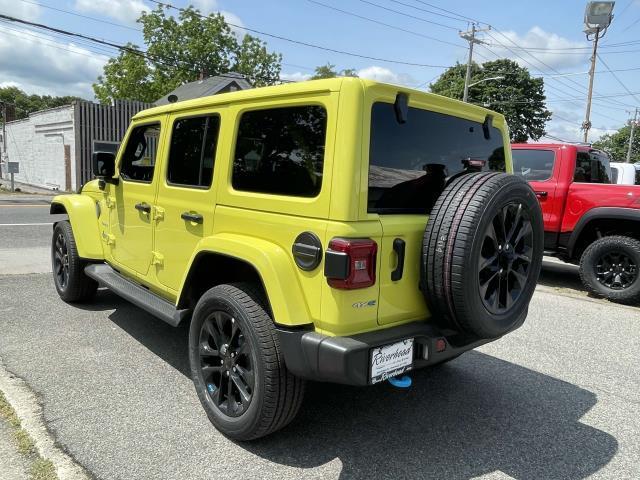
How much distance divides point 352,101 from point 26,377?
2898 mm

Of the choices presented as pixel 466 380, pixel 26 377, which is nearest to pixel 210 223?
pixel 26 377

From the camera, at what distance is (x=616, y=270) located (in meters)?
6.38

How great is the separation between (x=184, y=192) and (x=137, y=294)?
0.97m

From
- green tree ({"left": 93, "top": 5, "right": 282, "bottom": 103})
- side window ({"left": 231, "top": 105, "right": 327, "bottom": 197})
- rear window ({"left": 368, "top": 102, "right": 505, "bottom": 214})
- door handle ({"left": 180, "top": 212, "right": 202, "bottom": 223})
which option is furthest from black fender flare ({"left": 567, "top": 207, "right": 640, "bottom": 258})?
green tree ({"left": 93, "top": 5, "right": 282, "bottom": 103})

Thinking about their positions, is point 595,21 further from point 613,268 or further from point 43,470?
point 43,470

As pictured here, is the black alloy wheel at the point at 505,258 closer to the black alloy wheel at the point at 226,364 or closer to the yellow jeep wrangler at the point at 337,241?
the yellow jeep wrangler at the point at 337,241

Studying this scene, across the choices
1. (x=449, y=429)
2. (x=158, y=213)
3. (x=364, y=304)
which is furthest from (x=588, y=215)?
(x=158, y=213)

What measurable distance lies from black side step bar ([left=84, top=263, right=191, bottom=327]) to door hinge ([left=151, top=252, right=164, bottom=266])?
26 centimetres

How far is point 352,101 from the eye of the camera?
2334mm

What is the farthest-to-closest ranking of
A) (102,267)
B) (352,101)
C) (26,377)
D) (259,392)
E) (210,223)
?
1. (102,267)
2. (26,377)
3. (210,223)
4. (259,392)
5. (352,101)

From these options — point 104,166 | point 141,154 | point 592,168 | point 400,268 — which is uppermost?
point 592,168

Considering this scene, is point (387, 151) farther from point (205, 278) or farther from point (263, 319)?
point (205, 278)

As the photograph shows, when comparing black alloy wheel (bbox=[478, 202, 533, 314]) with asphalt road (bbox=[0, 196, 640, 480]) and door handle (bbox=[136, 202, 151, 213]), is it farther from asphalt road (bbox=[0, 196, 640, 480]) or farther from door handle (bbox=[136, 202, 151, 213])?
door handle (bbox=[136, 202, 151, 213])

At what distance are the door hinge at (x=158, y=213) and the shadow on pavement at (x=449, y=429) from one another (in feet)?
3.66
